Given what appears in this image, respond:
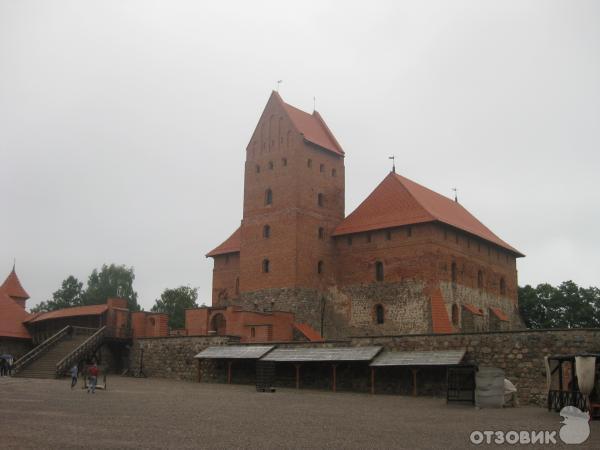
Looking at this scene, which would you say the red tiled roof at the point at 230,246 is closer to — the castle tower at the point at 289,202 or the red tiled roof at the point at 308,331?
the castle tower at the point at 289,202

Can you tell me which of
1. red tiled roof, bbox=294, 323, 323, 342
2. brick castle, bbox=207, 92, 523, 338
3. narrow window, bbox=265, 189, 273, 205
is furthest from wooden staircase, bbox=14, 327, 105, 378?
narrow window, bbox=265, 189, 273, 205

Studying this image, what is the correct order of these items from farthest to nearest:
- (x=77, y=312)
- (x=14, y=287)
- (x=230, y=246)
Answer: (x=14, y=287) → (x=230, y=246) → (x=77, y=312)

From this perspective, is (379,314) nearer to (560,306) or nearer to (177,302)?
(560,306)

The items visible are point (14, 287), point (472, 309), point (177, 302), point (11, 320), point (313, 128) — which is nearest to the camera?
point (472, 309)

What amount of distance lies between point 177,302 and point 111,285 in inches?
331

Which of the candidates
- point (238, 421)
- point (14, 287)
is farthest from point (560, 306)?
point (14, 287)

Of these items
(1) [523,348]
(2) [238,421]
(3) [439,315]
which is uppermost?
(3) [439,315]

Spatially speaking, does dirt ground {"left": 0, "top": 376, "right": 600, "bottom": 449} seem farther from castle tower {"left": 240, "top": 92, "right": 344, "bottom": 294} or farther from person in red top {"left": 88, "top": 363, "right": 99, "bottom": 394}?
castle tower {"left": 240, "top": 92, "right": 344, "bottom": 294}

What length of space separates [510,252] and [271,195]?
16411 mm

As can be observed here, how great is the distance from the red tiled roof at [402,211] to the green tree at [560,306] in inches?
330

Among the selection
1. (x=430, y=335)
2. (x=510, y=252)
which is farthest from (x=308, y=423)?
(x=510, y=252)

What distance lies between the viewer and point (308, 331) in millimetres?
36625

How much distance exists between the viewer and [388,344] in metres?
26.6

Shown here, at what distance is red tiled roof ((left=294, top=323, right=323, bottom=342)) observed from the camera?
118ft
